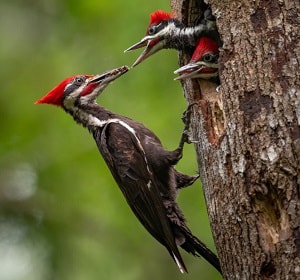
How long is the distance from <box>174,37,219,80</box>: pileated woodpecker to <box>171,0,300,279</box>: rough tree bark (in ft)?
1.32

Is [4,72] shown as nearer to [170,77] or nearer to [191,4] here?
[170,77]

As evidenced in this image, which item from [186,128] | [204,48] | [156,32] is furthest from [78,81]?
[204,48]

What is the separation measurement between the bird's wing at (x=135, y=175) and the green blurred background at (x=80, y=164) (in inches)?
70.5

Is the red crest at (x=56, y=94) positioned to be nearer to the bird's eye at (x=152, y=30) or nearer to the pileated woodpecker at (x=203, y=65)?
the bird's eye at (x=152, y=30)

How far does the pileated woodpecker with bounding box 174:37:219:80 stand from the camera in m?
5.45

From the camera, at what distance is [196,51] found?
5574mm

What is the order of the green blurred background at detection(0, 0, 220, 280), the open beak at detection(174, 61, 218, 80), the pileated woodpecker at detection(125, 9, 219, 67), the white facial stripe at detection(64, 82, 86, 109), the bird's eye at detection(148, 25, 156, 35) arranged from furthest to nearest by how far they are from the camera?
1. the green blurred background at detection(0, 0, 220, 280)
2. the white facial stripe at detection(64, 82, 86, 109)
3. the bird's eye at detection(148, 25, 156, 35)
4. the pileated woodpecker at detection(125, 9, 219, 67)
5. the open beak at detection(174, 61, 218, 80)

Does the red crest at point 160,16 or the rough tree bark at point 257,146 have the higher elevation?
the red crest at point 160,16

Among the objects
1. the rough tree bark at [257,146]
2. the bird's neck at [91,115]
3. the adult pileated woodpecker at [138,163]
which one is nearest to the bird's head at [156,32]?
the adult pileated woodpecker at [138,163]

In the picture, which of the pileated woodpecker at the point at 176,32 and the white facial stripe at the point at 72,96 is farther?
the white facial stripe at the point at 72,96

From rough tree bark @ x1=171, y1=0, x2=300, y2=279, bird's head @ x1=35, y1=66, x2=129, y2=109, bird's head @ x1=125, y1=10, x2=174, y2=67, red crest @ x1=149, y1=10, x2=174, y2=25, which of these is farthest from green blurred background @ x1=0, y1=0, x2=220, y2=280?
rough tree bark @ x1=171, y1=0, x2=300, y2=279

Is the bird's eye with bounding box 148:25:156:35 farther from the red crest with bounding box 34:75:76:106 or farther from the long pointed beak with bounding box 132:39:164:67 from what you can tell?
the red crest with bounding box 34:75:76:106

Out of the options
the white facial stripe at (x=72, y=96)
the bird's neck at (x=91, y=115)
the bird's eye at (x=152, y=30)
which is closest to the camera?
the bird's eye at (x=152, y=30)

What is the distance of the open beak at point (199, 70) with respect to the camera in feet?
17.9
